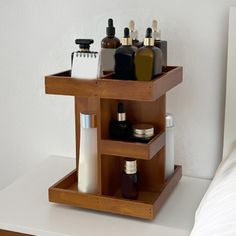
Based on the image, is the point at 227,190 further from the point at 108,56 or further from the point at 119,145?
the point at 108,56

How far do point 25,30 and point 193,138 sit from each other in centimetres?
67

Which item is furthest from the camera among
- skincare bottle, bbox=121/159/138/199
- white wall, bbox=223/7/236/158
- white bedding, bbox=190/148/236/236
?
white wall, bbox=223/7/236/158

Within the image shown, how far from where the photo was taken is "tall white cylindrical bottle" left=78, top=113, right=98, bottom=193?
115cm

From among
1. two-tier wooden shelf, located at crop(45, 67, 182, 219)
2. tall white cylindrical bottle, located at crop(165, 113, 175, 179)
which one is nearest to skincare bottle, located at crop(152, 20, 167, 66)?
two-tier wooden shelf, located at crop(45, 67, 182, 219)

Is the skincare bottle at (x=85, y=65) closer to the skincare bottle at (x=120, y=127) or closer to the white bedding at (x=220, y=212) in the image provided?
the skincare bottle at (x=120, y=127)

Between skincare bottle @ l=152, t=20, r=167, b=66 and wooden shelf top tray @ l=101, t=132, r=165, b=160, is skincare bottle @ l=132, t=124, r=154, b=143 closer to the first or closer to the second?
wooden shelf top tray @ l=101, t=132, r=165, b=160

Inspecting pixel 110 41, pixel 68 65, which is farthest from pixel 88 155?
pixel 68 65

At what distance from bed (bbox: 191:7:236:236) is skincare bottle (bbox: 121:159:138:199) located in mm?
183

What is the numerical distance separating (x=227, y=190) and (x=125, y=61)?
0.39m

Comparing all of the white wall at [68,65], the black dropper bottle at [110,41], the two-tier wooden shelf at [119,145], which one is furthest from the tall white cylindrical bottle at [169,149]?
the black dropper bottle at [110,41]

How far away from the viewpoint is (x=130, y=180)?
3.80ft

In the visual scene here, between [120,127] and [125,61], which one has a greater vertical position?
[125,61]

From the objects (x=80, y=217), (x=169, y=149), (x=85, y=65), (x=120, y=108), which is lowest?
(x=80, y=217)

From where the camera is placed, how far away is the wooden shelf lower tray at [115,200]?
111 centimetres
